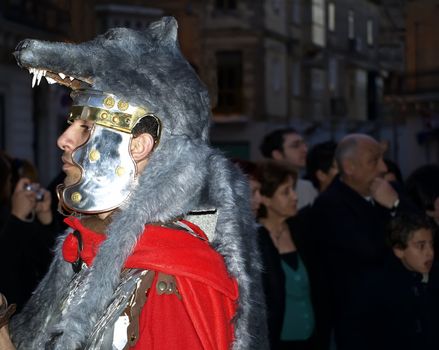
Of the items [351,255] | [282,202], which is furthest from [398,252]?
[282,202]

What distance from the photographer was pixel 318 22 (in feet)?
112

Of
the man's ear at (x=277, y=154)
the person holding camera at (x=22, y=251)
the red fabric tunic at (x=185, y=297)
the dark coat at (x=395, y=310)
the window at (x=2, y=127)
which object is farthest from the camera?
the window at (x=2, y=127)

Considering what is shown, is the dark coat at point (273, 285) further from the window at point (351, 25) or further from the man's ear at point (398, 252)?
the window at point (351, 25)

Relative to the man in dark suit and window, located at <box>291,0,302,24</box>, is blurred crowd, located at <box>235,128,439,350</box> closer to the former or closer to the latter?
the man in dark suit

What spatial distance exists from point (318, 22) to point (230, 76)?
17.3 feet

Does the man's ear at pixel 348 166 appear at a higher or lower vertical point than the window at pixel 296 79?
lower

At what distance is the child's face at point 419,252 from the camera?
5.05 metres

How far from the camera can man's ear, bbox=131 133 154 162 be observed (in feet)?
8.55

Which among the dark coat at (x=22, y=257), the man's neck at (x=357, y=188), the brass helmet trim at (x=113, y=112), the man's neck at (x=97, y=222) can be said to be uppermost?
the brass helmet trim at (x=113, y=112)

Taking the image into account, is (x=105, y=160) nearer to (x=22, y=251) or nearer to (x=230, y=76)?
(x=22, y=251)

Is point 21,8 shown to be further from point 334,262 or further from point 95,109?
point 95,109

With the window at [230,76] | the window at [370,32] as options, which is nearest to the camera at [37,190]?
the window at [230,76]

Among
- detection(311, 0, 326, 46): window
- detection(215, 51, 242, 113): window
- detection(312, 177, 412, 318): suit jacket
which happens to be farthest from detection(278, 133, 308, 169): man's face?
detection(311, 0, 326, 46): window

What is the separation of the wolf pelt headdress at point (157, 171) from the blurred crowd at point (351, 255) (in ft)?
7.53
